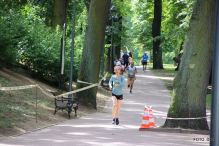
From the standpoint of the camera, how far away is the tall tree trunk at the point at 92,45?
14.6m

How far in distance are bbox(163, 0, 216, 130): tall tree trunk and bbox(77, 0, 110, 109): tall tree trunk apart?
5467 mm

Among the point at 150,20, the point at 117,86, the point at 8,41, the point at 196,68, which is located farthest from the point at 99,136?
the point at 150,20

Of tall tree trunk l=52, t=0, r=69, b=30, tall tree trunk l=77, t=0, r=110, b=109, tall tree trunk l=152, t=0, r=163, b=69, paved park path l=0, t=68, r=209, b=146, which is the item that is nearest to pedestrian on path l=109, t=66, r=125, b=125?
paved park path l=0, t=68, r=209, b=146

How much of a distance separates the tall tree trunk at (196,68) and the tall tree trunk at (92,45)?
17.9 ft

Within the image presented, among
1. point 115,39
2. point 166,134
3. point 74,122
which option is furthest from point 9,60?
point 115,39

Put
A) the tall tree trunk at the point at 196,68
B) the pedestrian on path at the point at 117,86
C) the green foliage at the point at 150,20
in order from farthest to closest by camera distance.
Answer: the green foliage at the point at 150,20, the pedestrian on path at the point at 117,86, the tall tree trunk at the point at 196,68

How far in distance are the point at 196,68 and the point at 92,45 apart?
19.3ft

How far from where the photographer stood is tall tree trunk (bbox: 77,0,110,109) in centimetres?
1457

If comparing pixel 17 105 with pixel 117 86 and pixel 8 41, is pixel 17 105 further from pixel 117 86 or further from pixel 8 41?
pixel 8 41

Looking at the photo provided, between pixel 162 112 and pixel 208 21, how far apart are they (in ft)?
18.0

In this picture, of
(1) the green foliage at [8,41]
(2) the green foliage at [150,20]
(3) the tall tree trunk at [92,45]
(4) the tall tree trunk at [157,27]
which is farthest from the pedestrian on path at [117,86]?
(4) the tall tree trunk at [157,27]

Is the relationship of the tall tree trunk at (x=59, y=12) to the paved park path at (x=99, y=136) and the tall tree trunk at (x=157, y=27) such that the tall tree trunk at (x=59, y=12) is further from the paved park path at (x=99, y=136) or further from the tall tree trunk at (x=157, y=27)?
the tall tree trunk at (x=157, y=27)

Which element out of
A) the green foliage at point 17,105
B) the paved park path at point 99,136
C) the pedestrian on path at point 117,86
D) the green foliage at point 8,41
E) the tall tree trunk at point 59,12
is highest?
the tall tree trunk at point 59,12

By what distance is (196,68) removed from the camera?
32.0 ft
